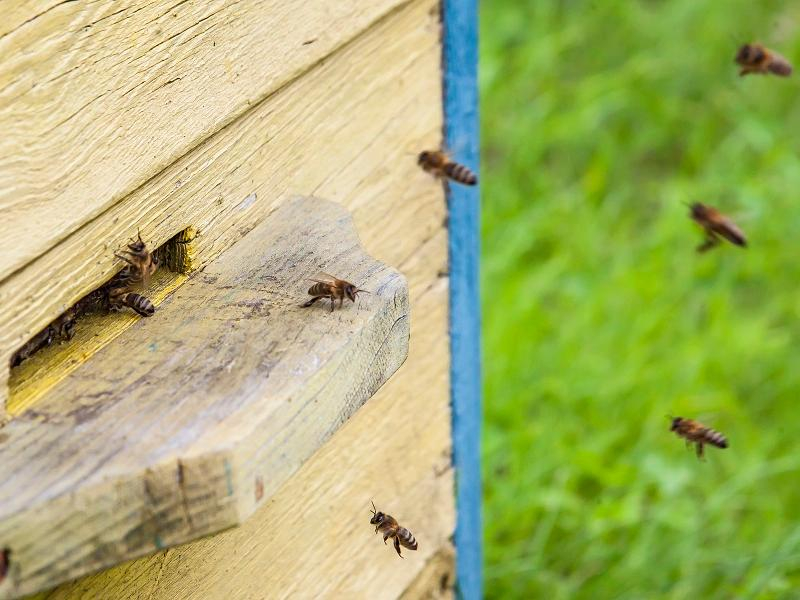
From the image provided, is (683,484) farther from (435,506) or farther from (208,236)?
(208,236)

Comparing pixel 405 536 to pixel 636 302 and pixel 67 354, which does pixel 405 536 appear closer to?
pixel 67 354

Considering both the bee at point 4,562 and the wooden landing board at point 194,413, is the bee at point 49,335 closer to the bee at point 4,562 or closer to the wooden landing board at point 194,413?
the wooden landing board at point 194,413

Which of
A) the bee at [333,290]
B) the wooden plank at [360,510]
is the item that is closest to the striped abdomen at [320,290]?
the bee at [333,290]

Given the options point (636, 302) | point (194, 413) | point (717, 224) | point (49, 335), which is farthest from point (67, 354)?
point (636, 302)

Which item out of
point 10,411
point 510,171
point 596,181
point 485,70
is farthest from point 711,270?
point 10,411

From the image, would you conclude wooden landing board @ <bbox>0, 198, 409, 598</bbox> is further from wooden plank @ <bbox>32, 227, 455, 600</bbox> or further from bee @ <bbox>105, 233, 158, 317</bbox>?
wooden plank @ <bbox>32, 227, 455, 600</bbox>

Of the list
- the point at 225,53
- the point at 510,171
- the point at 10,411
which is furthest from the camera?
the point at 510,171
